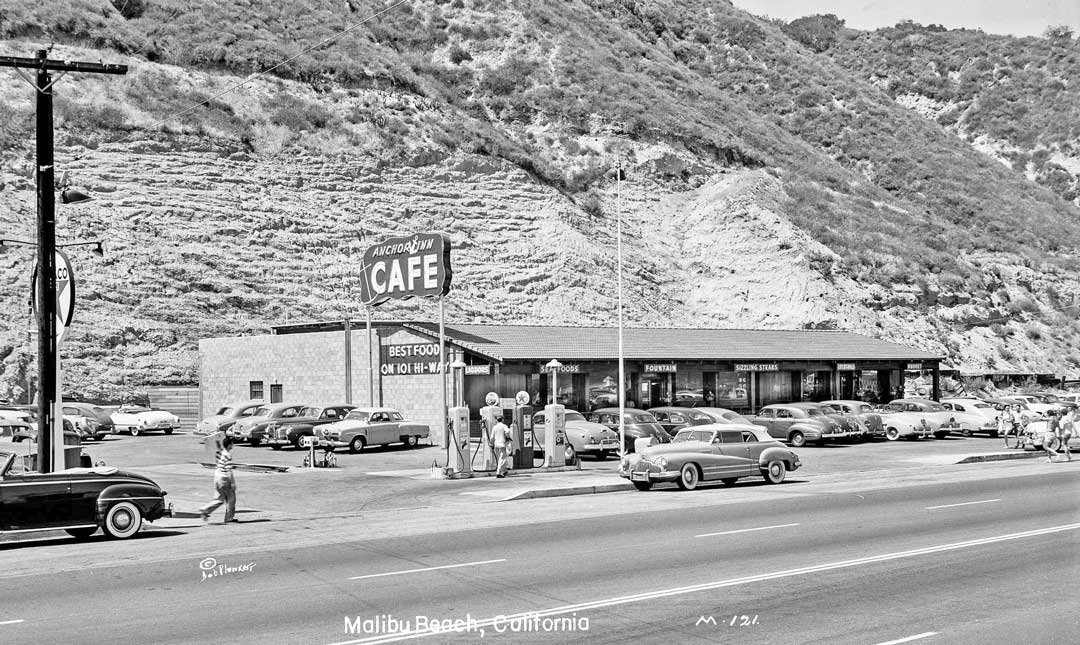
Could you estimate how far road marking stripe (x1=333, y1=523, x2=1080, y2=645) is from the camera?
9352mm

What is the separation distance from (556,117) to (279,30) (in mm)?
20600

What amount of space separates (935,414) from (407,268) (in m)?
20.4

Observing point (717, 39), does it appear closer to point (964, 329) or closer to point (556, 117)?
point (556, 117)

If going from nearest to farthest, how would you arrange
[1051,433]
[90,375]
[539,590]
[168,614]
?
1. [168,614]
2. [539,590]
3. [1051,433]
4. [90,375]

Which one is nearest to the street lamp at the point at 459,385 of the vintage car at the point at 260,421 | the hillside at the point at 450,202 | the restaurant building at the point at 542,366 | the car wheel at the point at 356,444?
the restaurant building at the point at 542,366

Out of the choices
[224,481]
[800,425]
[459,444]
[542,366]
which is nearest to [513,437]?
[459,444]

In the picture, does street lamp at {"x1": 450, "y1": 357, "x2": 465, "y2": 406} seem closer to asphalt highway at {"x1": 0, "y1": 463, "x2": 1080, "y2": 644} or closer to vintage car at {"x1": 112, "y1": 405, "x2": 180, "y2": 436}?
vintage car at {"x1": 112, "y1": 405, "x2": 180, "y2": 436}

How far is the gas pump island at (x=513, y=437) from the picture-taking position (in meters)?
26.7

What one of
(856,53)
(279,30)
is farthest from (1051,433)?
(856,53)

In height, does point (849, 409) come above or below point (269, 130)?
below

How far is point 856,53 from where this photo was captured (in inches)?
5935

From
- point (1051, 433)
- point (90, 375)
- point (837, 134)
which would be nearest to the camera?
point (1051, 433)

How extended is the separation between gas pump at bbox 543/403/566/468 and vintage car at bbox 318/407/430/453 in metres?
8.71

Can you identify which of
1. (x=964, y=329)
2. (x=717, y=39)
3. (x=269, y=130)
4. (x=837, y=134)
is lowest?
(x=964, y=329)
